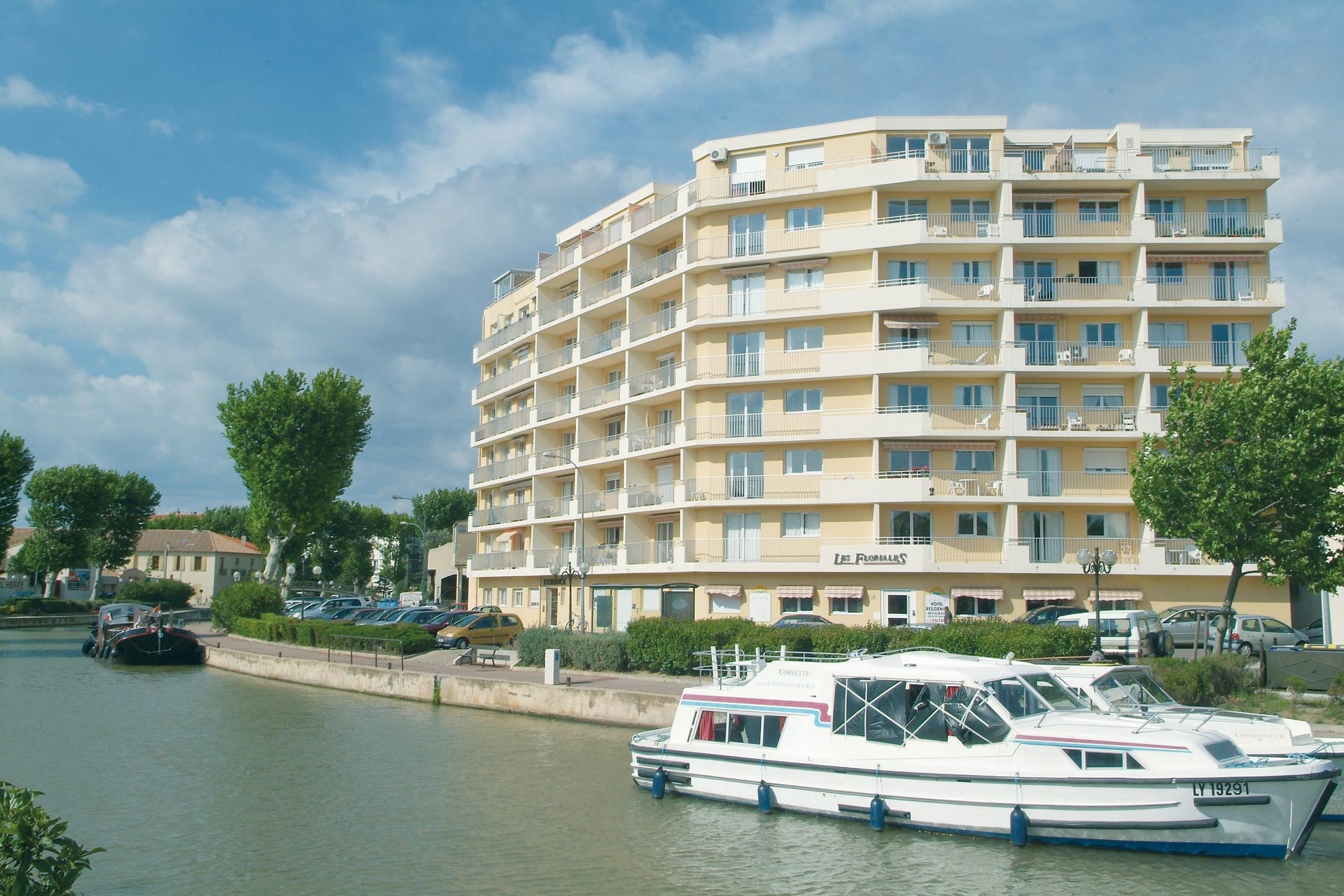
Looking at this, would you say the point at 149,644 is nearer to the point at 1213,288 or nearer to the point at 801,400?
the point at 801,400

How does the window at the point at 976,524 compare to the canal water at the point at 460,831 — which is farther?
the window at the point at 976,524

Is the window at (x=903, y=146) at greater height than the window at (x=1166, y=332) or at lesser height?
greater

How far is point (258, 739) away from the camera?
27406 millimetres

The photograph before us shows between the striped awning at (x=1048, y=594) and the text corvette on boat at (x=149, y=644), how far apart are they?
123ft

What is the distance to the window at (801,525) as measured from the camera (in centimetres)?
4544

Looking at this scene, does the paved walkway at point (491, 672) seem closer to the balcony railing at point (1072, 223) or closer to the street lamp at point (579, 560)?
the street lamp at point (579, 560)

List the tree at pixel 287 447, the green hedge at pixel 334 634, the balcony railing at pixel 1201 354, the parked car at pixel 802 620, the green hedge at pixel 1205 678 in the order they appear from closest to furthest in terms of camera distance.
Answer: the green hedge at pixel 1205 678
the parked car at pixel 802 620
the green hedge at pixel 334 634
the balcony railing at pixel 1201 354
the tree at pixel 287 447

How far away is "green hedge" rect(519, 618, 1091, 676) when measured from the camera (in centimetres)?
2792

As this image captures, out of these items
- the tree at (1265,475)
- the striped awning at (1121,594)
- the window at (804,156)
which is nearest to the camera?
the tree at (1265,475)

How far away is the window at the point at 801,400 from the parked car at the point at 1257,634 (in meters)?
18.2

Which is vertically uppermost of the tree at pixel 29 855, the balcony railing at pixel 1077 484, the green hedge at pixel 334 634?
the balcony railing at pixel 1077 484

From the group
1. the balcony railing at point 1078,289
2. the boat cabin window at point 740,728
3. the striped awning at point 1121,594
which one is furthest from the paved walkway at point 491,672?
the balcony railing at point 1078,289

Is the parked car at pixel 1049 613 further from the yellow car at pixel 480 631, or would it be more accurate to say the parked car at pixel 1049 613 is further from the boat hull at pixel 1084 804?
the boat hull at pixel 1084 804

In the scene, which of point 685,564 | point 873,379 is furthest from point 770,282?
point 685,564
